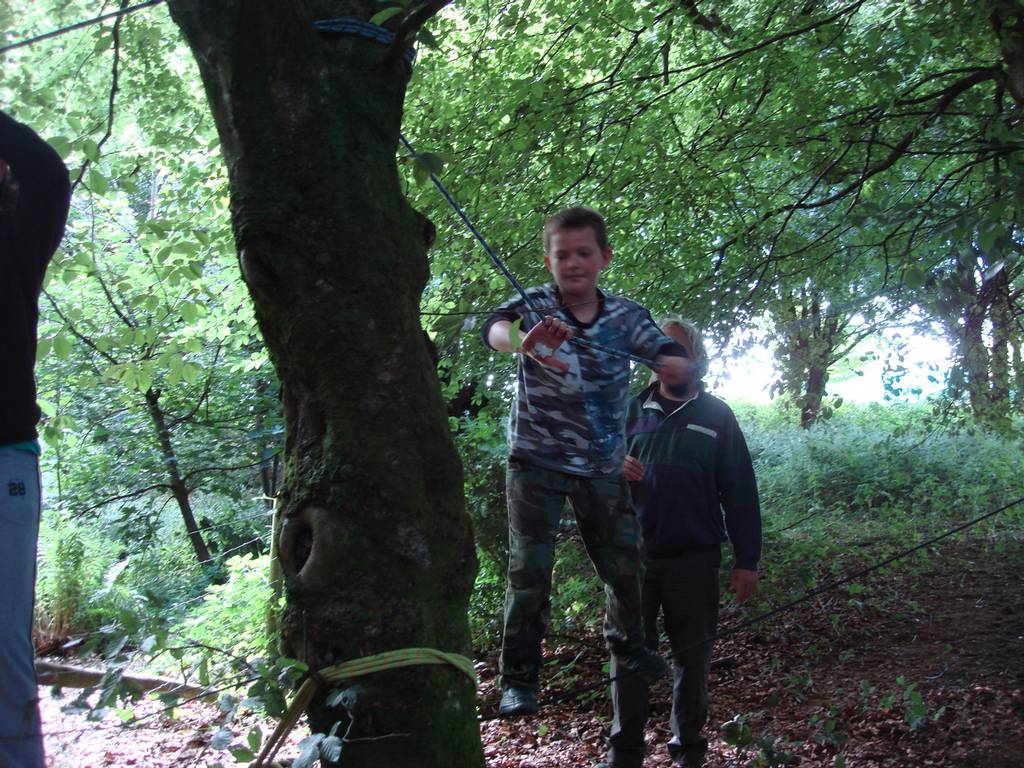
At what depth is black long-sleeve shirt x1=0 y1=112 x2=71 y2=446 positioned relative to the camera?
1979mm

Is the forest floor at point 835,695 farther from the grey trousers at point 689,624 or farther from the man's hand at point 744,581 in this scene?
the man's hand at point 744,581

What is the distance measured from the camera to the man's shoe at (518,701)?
2.78 meters

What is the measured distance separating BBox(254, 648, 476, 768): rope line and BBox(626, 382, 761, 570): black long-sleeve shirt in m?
2.03

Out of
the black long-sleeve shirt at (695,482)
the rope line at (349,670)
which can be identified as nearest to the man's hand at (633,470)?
the black long-sleeve shirt at (695,482)

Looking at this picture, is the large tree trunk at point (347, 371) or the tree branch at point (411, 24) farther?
the tree branch at point (411, 24)

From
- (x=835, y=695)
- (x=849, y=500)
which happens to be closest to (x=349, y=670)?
(x=835, y=695)

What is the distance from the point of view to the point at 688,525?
12.4ft

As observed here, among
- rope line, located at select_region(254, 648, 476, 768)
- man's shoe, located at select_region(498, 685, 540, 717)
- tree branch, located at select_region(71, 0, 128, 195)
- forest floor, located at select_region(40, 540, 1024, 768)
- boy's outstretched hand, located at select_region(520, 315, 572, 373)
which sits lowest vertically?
forest floor, located at select_region(40, 540, 1024, 768)

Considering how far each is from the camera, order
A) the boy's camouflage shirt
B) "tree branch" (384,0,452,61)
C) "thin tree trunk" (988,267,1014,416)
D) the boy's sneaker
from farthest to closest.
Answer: "thin tree trunk" (988,267,1014,416), the boy's sneaker, the boy's camouflage shirt, "tree branch" (384,0,452,61)

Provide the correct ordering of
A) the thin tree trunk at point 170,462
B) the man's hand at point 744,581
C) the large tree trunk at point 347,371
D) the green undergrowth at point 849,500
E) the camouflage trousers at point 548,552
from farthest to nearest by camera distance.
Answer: the thin tree trunk at point 170,462 → the green undergrowth at point 849,500 → the man's hand at point 744,581 → the camouflage trousers at point 548,552 → the large tree trunk at point 347,371

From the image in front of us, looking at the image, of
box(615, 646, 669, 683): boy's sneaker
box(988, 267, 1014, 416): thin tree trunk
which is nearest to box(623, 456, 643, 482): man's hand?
box(615, 646, 669, 683): boy's sneaker

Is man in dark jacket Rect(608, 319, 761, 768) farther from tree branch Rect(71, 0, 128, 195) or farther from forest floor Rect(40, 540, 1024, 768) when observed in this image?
tree branch Rect(71, 0, 128, 195)

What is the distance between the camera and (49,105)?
15.2 ft

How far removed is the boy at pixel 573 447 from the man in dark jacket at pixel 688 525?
0.51 m
